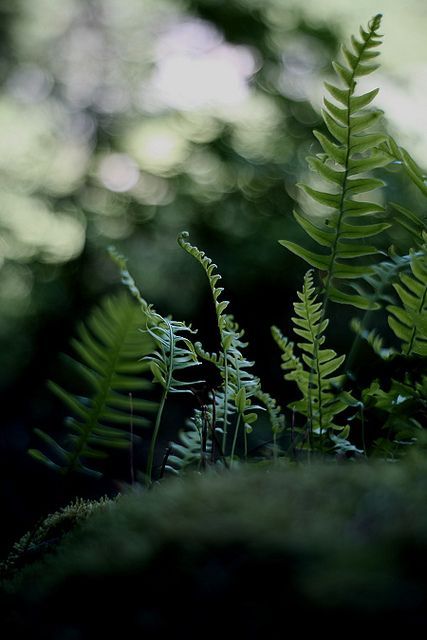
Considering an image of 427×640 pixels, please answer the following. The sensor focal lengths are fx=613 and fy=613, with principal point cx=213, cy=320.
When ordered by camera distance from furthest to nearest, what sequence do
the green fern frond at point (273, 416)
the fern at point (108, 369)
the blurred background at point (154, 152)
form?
the blurred background at point (154, 152) < the green fern frond at point (273, 416) < the fern at point (108, 369)

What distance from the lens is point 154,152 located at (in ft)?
13.9

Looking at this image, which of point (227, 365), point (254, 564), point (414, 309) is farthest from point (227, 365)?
point (254, 564)

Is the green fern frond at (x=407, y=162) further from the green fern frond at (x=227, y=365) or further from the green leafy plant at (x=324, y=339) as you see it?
the green fern frond at (x=227, y=365)

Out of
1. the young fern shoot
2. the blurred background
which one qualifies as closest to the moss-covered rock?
the young fern shoot

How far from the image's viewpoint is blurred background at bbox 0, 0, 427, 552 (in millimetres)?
3596

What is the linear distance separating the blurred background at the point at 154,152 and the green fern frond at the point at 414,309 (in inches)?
98.9

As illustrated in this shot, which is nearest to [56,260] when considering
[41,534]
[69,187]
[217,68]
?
[69,187]

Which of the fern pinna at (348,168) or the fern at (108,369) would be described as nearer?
the fern at (108,369)

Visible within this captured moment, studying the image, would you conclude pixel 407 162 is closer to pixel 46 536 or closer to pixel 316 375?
pixel 316 375

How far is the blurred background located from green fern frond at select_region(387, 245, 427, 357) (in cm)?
251

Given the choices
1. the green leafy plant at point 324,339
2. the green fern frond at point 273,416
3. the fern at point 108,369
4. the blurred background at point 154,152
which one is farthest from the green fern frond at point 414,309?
the blurred background at point 154,152

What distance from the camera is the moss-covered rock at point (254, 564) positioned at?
313 millimetres

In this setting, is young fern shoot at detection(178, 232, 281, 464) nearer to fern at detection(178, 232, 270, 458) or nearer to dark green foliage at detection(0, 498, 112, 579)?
fern at detection(178, 232, 270, 458)

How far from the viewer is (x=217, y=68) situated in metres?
4.10
